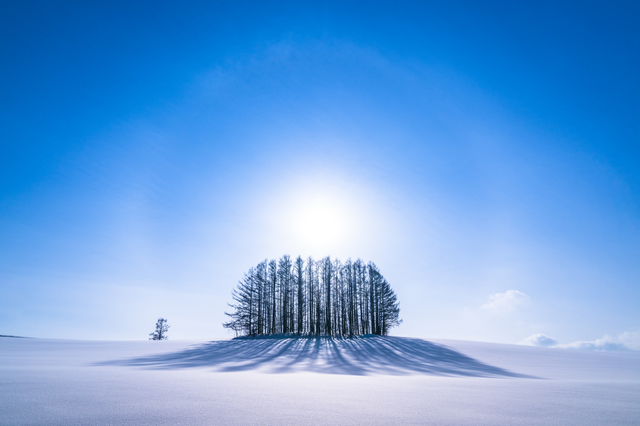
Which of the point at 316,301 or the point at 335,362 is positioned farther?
the point at 316,301

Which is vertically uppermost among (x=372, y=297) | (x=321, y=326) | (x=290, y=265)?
(x=290, y=265)

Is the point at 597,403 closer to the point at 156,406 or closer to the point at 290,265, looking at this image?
the point at 156,406

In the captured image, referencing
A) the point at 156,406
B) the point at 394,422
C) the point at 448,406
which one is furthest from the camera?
the point at 448,406

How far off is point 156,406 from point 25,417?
1.30 metres

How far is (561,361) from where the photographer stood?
1959 centimetres

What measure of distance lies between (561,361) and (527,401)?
20911 millimetres

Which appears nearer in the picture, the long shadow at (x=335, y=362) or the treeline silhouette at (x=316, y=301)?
the long shadow at (x=335, y=362)

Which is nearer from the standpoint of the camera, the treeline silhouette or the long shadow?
the long shadow

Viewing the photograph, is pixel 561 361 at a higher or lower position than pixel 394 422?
lower

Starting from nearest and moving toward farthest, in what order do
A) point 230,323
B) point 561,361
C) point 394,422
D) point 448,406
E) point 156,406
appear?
point 394,422 → point 156,406 → point 448,406 → point 561,361 → point 230,323

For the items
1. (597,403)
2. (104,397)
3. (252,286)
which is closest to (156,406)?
(104,397)

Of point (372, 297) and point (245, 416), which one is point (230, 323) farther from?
point (245, 416)

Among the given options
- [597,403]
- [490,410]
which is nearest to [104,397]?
[490,410]

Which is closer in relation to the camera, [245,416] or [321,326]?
[245,416]
